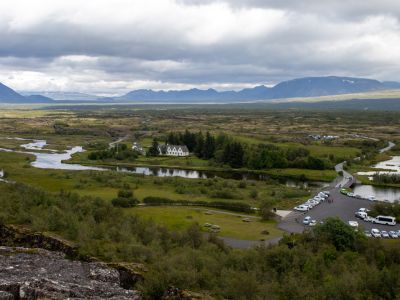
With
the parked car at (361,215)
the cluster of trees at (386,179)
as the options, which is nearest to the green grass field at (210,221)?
the parked car at (361,215)

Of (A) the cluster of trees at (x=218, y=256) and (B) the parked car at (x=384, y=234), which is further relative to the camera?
(B) the parked car at (x=384, y=234)

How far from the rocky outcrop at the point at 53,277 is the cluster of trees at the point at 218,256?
4.78 ft

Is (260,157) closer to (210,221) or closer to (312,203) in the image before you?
(312,203)

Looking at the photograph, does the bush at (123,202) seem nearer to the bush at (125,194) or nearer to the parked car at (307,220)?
the bush at (125,194)

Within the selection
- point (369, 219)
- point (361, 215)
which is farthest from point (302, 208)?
point (369, 219)

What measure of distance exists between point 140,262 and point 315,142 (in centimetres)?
12057

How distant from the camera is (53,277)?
69.4ft

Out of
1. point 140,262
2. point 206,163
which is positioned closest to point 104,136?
point 206,163

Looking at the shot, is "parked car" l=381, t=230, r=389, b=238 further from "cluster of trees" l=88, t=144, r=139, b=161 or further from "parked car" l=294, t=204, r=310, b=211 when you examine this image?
"cluster of trees" l=88, t=144, r=139, b=161

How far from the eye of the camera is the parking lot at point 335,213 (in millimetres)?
54156

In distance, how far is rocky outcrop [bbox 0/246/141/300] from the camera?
1875 centimetres

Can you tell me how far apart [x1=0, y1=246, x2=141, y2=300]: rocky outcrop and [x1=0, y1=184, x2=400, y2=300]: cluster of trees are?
4.78ft

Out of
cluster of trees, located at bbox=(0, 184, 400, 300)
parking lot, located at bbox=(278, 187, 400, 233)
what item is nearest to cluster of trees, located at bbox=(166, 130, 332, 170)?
parking lot, located at bbox=(278, 187, 400, 233)

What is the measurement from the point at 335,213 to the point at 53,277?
4694 centimetres
